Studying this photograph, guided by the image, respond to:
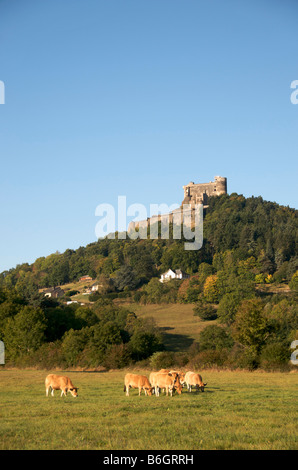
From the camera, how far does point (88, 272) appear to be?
18338 cm

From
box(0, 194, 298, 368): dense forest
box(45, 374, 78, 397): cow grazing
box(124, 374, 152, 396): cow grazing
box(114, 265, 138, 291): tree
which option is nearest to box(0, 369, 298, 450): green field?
box(45, 374, 78, 397): cow grazing

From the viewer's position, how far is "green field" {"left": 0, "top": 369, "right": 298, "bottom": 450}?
437 inches

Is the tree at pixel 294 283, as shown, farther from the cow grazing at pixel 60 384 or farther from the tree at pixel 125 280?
the cow grazing at pixel 60 384

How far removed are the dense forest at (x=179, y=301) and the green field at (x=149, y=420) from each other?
20.7 meters

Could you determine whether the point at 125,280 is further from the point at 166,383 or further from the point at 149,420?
the point at 149,420

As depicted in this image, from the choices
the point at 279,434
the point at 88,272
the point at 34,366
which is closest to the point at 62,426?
the point at 279,434

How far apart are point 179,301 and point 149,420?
106905 mm

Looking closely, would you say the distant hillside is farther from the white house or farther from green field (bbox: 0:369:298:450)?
green field (bbox: 0:369:298:450)

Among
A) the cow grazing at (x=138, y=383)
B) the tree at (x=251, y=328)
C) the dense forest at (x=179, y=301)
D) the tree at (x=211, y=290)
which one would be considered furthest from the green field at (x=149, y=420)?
the tree at (x=211, y=290)

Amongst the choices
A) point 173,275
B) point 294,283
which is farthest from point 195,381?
point 173,275

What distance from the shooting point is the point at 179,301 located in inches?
4734

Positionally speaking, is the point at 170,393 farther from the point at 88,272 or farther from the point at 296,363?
the point at 88,272

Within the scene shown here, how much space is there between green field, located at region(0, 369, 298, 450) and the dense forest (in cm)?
2070

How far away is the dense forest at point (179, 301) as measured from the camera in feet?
149
